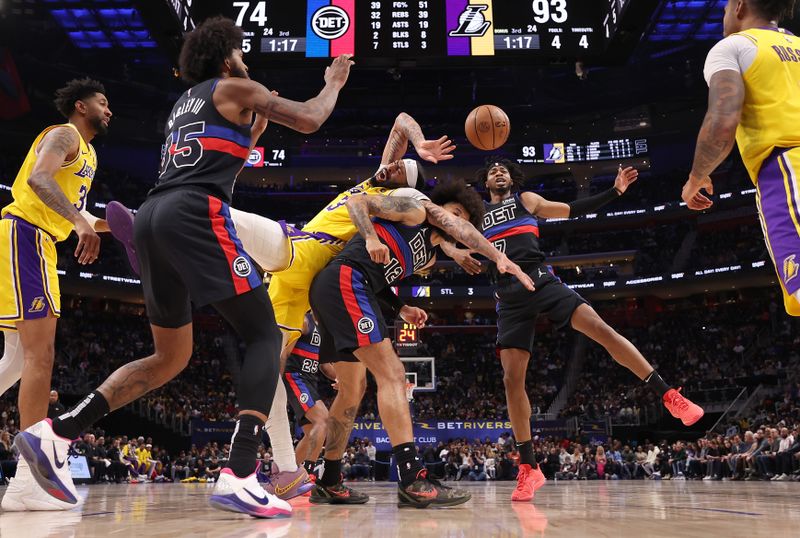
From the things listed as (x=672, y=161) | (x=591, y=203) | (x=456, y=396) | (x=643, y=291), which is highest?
(x=672, y=161)

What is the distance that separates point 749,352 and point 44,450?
90.9ft

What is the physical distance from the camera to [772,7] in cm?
299

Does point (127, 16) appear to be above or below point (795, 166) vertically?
above

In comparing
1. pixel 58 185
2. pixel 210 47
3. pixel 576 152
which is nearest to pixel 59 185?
pixel 58 185

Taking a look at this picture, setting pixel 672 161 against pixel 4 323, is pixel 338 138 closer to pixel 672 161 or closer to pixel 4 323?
pixel 672 161

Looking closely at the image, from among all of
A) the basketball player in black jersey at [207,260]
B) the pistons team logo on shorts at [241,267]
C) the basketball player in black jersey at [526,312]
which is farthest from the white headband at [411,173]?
the pistons team logo on shorts at [241,267]

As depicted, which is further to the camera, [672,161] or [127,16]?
[672,161]

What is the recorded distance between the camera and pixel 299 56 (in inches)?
405

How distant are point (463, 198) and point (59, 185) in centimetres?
227

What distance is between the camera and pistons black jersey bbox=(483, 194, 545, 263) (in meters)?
5.41

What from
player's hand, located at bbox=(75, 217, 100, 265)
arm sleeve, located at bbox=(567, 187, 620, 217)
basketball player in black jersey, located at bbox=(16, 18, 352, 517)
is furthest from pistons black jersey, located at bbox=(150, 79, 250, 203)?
arm sleeve, located at bbox=(567, 187, 620, 217)

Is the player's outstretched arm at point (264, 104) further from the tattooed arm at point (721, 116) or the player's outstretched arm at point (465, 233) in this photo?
the tattooed arm at point (721, 116)

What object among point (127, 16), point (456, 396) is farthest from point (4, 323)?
point (456, 396)

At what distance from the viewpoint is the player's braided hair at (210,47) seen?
326 cm
